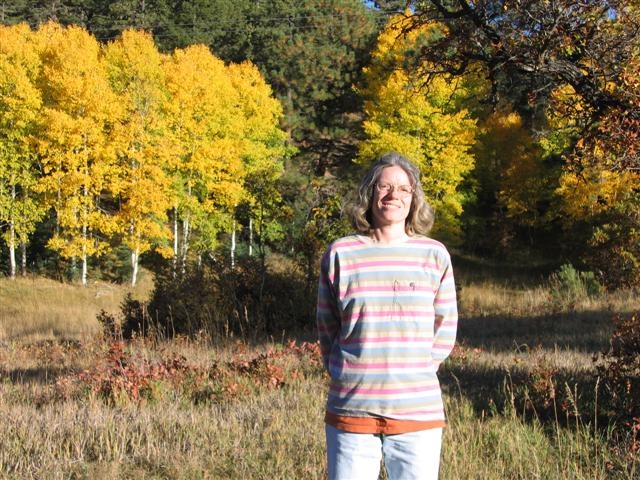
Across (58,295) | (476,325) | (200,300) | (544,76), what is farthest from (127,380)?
(58,295)

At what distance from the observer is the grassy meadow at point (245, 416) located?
4285 millimetres

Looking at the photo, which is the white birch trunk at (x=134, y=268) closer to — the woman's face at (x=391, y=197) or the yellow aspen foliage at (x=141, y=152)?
the yellow aspen foliage at (x=141, y=152)

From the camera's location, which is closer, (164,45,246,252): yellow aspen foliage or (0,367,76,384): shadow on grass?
(0,367,76,384): shadow on grass

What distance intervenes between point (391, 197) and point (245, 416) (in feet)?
9.97

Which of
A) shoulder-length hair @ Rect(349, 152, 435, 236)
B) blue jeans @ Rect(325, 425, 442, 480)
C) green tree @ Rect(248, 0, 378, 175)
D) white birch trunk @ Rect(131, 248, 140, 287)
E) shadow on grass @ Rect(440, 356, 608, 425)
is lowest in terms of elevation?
white birch trunk @ Rect(131, 248, 140, 287)

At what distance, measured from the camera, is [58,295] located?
29.6 meters

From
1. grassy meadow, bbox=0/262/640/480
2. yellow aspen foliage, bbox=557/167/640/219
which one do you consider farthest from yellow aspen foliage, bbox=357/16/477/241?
grassy meadow, bbox=0/262/640/480

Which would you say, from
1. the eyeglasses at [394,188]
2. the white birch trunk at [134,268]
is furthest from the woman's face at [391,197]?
the white birch trunk at [134,268]

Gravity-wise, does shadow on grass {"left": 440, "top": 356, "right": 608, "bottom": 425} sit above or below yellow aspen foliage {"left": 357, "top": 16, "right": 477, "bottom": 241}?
below

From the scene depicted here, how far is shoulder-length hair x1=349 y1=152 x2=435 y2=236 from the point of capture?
2.86 m

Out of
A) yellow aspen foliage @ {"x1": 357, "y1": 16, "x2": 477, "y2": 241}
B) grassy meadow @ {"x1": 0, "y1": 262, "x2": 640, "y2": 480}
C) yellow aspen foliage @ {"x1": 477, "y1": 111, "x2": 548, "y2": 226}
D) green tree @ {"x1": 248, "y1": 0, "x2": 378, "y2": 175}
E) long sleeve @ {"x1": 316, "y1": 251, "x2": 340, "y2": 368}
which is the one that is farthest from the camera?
green tree @ {"x1": 248, "y1": 0, "x2": 378, "y2": 175}

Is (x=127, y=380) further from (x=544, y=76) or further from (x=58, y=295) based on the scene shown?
(x=58, y=295)

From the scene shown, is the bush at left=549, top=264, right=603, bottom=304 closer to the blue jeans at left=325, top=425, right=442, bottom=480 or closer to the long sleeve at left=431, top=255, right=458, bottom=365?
the long sleeve at left=431, top=255, right=458, bottom=365

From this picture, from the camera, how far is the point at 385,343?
2658 mm
